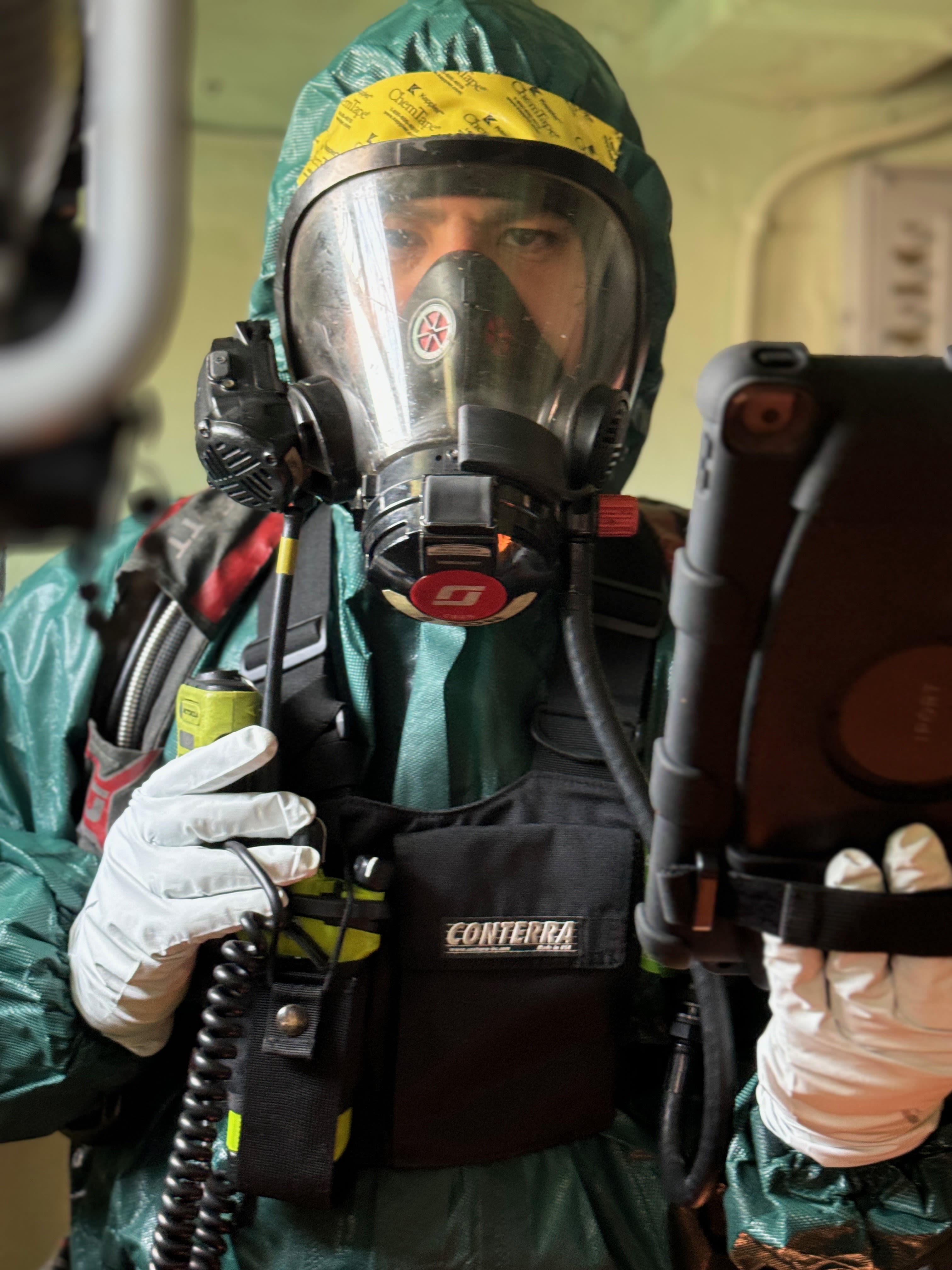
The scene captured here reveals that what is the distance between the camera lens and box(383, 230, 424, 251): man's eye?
120 cm

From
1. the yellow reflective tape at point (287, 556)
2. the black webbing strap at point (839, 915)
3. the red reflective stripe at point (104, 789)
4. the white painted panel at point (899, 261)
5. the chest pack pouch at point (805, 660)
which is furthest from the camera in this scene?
the white painted panel at point (899, 261)

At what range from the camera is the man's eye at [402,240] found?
1.20 meters

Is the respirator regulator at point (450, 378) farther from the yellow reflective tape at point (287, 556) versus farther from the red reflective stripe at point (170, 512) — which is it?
the red reflective stripe at point (170, 512)

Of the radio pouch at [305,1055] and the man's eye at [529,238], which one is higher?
the man's eye at [529,238]

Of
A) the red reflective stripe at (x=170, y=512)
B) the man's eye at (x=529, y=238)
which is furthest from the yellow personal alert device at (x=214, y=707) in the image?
the man's eye at (x=529, y=238)

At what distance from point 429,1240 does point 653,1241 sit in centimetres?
24

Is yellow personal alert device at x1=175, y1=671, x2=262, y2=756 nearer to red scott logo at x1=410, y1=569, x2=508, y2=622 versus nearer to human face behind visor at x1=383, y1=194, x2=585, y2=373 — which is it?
red scott logo at x1=410, y1=569, x2=508, y2=622

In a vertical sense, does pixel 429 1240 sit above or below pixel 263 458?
below

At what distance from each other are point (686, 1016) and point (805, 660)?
1.81 feet

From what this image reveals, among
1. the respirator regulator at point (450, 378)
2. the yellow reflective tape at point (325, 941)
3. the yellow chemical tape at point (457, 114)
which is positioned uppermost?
the yellow chemical tape at point (457, 114)

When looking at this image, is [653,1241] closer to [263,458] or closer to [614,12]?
[263,458]

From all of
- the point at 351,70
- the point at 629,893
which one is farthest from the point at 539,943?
the point at 351,70

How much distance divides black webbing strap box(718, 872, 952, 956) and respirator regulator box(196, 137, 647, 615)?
0.43 m

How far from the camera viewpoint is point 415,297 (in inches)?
46.7
